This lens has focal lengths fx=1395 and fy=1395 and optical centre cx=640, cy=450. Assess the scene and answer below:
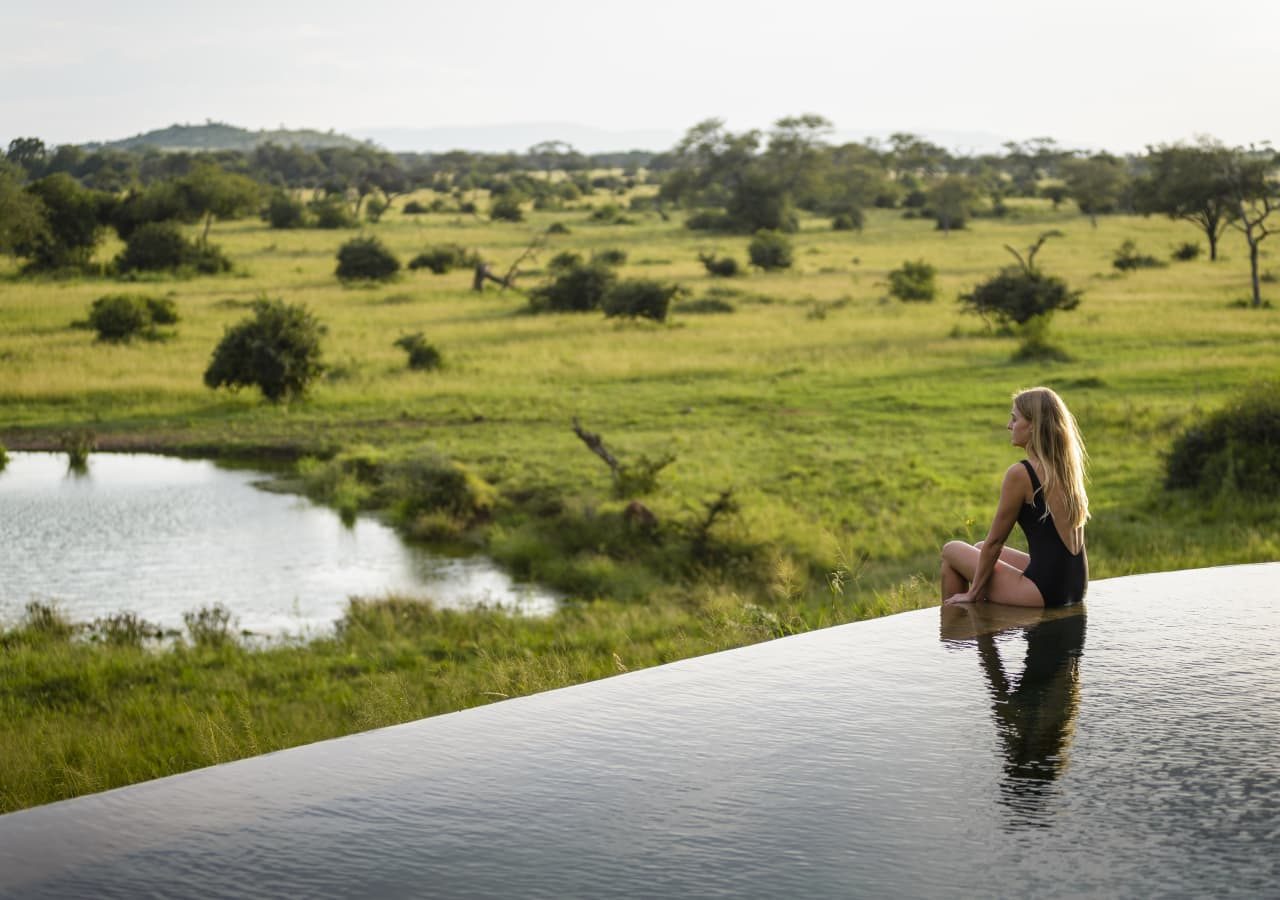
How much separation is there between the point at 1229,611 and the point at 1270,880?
10.6 ft

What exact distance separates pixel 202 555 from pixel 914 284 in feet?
86.5

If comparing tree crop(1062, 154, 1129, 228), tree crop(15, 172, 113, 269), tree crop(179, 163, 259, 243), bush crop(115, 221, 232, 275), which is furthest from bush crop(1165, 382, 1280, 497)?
tree crop(1062, 154, 1129, 228)

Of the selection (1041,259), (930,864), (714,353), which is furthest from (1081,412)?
(1041,259)

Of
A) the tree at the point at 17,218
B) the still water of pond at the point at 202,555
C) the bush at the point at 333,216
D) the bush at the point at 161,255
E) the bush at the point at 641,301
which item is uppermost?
the bush at the point at 333,216

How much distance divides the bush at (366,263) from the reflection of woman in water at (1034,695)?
130 ft

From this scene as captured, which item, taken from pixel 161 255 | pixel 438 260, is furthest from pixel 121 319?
pixel 438 260

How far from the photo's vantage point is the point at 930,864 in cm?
386

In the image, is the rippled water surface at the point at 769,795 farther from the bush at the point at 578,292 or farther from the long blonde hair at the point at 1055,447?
the bush at the point at 578,292

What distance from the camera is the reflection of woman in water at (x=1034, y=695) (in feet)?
15.0

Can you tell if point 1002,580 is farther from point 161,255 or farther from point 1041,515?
point 161,255

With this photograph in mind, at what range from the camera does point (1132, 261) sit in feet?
152

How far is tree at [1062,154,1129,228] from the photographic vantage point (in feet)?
242

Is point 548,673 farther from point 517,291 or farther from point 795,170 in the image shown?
point 795,170

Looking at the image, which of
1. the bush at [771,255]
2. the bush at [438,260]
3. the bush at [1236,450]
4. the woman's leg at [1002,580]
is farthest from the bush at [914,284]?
the woman's leg at [1002,580]
